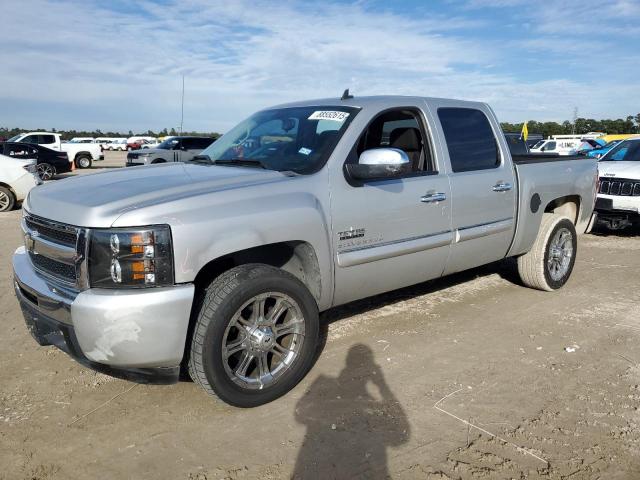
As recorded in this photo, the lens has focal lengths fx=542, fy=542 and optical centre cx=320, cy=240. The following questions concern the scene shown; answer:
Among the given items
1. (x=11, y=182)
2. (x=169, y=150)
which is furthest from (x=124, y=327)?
(x=169, y=150)

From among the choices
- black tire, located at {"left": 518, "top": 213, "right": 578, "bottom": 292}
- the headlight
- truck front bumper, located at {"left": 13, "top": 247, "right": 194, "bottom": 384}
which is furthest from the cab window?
truck front bumper, located at {"left": 13, "top": 247, "right": 194, "bottom": 384}

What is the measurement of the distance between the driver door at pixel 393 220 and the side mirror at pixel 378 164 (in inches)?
3.9

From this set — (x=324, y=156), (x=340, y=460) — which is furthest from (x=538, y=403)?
(x=324, y=156)

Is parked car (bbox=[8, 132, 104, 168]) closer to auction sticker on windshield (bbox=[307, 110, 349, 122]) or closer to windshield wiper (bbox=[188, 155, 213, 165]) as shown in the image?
windshield wiper (bbox=[188, 155, 213, 165])

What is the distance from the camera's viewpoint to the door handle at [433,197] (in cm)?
404

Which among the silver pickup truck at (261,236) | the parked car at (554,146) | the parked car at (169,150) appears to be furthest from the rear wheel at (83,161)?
the silver pickup truck at (261,236)

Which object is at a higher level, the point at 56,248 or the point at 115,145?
the point at 56,248

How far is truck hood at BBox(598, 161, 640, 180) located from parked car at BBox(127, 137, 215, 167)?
1296 centimetres

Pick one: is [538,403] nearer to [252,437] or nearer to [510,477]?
[510,477]

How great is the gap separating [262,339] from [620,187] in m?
7.55

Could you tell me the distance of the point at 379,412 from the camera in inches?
125

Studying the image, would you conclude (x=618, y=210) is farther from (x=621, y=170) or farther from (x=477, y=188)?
(x=477, y=188)

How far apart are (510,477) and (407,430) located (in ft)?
1.94

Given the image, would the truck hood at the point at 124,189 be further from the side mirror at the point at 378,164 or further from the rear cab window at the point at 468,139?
the rear cab window at the point at 468,139
